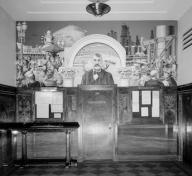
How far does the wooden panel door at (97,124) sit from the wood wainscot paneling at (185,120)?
205cm

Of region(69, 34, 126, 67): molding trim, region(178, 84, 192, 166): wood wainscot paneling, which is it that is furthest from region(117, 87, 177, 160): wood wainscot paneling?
region(69, 34, 126, 67): molding trim

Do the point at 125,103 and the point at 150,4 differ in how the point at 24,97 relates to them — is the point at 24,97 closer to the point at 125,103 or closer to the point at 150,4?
the point at 125,103

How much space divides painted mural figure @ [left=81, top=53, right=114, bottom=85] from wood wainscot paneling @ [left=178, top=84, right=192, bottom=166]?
6.90 feet

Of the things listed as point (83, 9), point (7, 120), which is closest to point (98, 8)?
point (83, 9)

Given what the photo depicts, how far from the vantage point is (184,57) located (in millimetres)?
6035

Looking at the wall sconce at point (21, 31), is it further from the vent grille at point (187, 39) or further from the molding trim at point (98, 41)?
the vent grille at point (187, 39)

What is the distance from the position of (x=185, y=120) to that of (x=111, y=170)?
8.27 feet

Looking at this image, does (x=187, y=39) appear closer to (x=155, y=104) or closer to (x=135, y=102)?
(x=155, y=104)

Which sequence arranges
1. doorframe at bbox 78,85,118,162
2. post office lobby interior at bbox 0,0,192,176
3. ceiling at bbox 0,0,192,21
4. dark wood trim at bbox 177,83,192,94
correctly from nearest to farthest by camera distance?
ceiling at bbox 0,0,192,21, dark wood trim at bbox 177,83,192,94, post office lobby interior at bbox 0,0,192,176, doorframe at bbox 78,85,118,162

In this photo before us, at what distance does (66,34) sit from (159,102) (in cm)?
355

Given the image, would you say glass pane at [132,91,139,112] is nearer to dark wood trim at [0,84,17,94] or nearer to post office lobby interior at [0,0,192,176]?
post office lobby interior at [0,0,192,176]

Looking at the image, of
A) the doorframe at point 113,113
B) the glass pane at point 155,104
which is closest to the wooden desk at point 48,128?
the doorframe at point 113,113

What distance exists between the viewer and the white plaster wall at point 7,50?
562cm

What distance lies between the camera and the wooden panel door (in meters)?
6.38
